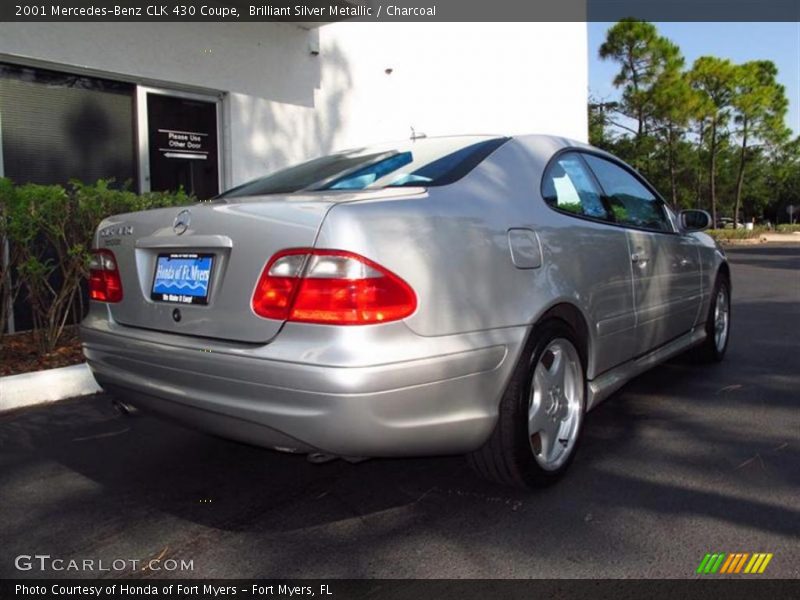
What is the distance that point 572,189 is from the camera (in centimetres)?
331

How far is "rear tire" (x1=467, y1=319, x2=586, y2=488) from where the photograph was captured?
2633 millimetres

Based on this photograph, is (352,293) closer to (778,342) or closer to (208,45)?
(778,342)

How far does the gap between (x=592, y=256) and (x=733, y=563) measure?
141 cm

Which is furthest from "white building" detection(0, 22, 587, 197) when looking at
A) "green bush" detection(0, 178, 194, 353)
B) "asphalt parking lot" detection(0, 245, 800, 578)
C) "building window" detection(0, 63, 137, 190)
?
"asphalt parking lot" detection(0, 245, 800, 578)

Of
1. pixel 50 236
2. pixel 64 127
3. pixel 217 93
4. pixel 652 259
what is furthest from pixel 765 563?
pixel 217 93

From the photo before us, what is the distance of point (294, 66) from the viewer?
28.6 feet

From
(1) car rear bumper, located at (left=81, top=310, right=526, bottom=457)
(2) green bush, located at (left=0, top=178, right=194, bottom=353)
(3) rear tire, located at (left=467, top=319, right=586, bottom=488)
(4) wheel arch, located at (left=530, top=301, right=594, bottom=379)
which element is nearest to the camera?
(1) car rear bumper, located at (left=81, top=310, right=526, bottom=457)

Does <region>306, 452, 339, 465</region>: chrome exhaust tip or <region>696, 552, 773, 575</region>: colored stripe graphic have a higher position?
<region>306, 452, 339, 465</region>: chrome exhaust tip

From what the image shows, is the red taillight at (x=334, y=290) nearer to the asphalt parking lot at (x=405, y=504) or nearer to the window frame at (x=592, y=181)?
the asphalt parking lot at (x=405, y=504)

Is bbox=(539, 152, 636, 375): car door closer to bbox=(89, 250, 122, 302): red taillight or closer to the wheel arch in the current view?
the wheel arch

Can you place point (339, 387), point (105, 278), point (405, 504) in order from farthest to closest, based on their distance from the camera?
point (105, 278), point (405, 504), point (339, 387)

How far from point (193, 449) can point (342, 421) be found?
5.38 ft

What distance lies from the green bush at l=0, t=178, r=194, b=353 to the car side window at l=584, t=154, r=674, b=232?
136 inches

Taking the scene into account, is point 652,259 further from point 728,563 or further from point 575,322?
Result: point 728,563
